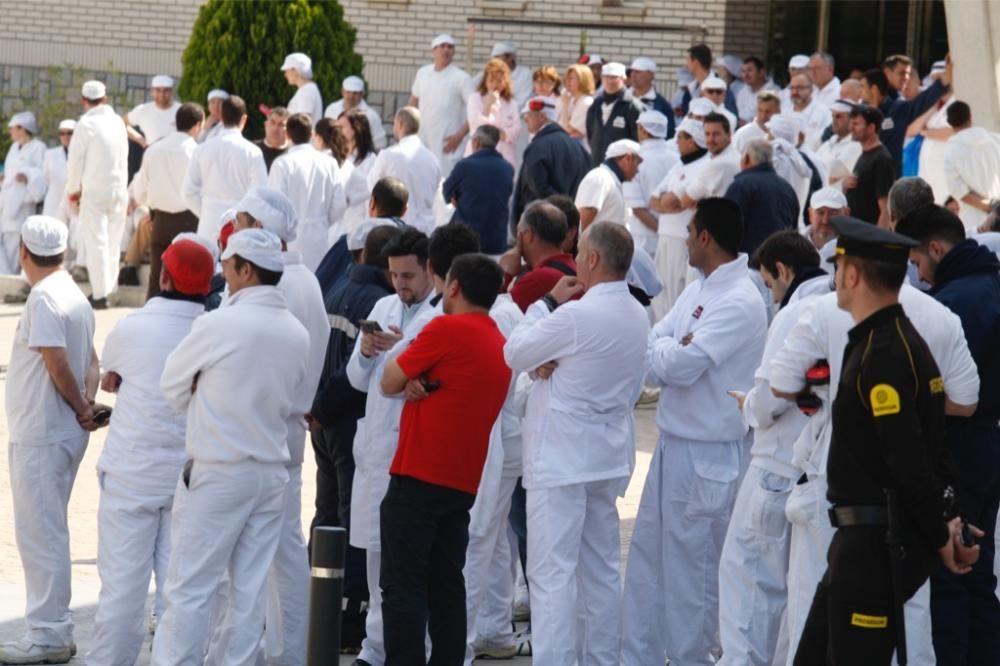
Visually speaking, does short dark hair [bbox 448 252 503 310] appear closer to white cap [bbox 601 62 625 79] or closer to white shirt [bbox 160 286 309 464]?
white shirt [bbox 160 286 309 464]

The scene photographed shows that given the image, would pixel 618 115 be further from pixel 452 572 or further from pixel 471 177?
pixel 452 572

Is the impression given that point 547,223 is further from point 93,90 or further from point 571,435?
point 93,90

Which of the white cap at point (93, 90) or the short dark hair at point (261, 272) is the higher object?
the white cap at point (93, 90)

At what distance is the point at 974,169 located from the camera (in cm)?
1265

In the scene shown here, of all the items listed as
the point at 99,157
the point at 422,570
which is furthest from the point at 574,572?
the point at 99,157

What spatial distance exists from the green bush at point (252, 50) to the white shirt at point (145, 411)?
1370cm

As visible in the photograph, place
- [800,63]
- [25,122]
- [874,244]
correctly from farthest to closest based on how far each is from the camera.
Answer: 1. [25,122]
2. [800,63]
3. [874,244]

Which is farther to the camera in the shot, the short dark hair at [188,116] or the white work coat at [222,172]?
the short dark hair at [188,116]

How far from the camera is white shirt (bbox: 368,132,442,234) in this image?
51.5ft

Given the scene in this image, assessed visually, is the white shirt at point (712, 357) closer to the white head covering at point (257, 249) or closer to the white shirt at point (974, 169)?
the white head covering at point (257, 249)

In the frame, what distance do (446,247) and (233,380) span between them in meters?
1.25

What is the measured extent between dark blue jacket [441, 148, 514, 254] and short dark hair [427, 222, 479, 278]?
22.5 ft

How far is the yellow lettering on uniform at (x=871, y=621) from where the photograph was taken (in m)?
5.59

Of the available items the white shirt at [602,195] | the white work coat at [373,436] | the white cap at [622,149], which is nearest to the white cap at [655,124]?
the white cap at [622,149]
